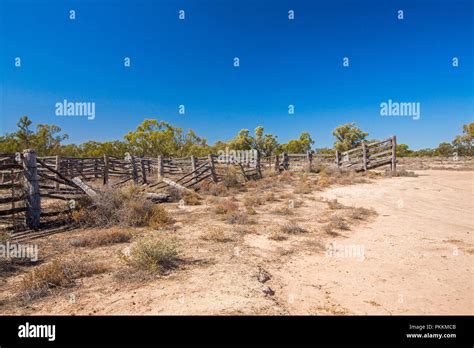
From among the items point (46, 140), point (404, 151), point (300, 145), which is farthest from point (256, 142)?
point (404, 151)

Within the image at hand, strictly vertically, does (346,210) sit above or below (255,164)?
below

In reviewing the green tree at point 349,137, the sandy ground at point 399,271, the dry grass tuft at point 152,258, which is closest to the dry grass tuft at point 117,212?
the dry grass tuft at point 152,258

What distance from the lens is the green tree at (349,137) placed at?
153 feet

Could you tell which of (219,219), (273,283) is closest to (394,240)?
(273,283)

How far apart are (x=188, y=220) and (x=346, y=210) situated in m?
5.42

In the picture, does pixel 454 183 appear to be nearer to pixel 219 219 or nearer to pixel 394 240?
pixel 394 240

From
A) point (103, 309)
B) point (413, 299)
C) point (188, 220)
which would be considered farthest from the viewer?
point (188, 220)

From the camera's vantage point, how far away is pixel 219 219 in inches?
326

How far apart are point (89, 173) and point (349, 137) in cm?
4300

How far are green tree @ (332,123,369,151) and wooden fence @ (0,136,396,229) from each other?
23096 millimetres

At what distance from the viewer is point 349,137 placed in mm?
47562

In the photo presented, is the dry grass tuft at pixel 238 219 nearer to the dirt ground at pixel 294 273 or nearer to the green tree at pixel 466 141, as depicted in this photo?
the dirt ground at pixel 294 273
